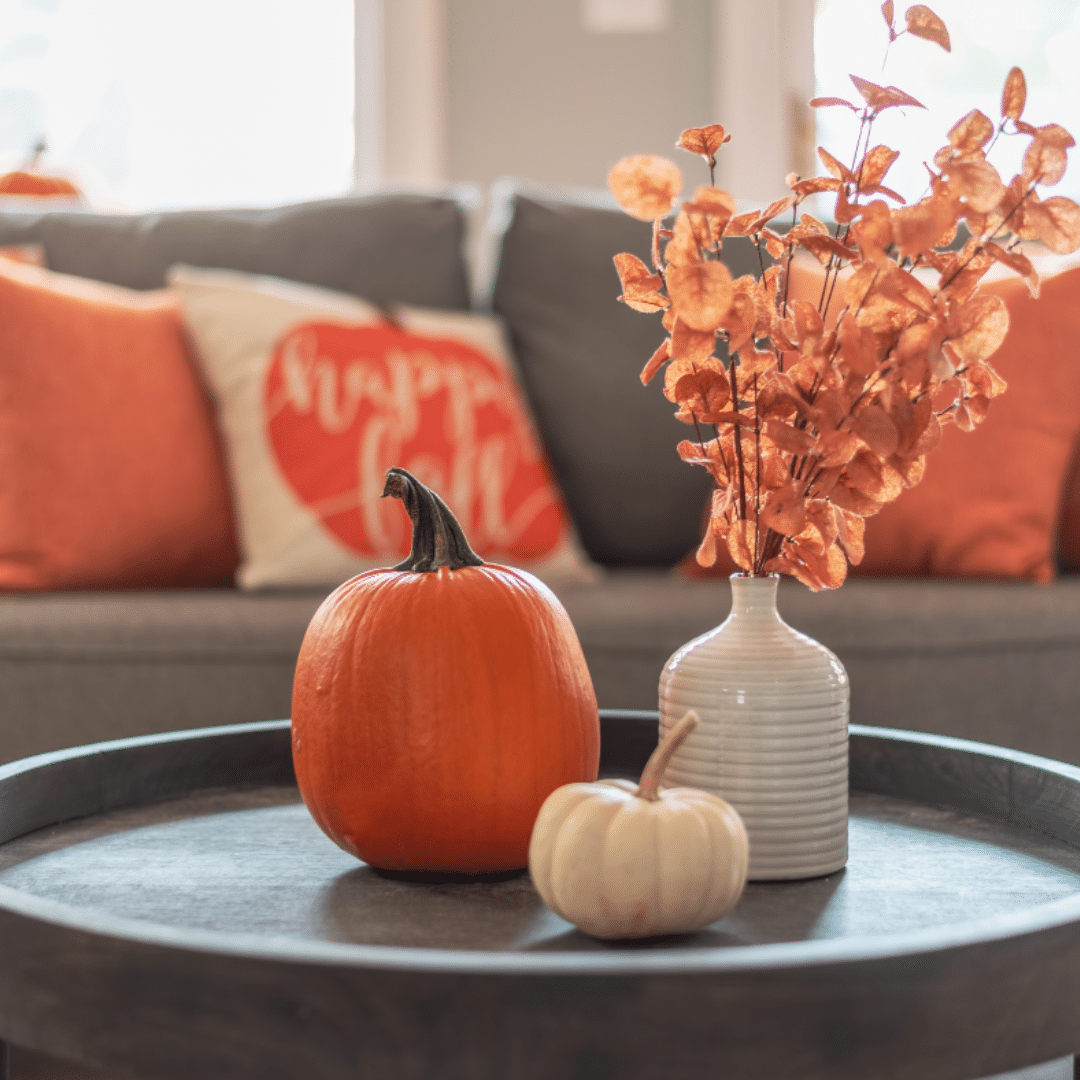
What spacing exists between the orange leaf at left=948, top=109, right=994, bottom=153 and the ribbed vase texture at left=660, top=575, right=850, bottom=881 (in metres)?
0.27

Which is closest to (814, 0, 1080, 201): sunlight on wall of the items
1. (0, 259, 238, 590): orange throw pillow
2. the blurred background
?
the blurred background

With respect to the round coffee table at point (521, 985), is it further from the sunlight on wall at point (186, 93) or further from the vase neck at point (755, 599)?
the sunlight on wall at point (186, 93)

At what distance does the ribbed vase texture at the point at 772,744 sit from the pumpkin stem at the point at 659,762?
0.09 meters

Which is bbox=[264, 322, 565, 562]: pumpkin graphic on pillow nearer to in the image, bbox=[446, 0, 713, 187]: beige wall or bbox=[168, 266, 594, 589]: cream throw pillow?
bbox=[168, 266, 594, 589]: cream throw pillow

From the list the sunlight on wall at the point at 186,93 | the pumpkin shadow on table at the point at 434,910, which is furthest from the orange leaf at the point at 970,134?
the sunlight on wall at the point at 186,93

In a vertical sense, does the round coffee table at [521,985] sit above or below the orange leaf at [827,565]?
below

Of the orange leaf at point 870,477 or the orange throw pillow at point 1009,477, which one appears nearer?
the orange leaf at point 870,477

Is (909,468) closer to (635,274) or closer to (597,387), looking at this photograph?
(635,274)

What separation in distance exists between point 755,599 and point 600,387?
1340 mm

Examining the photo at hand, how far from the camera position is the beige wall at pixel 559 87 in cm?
307

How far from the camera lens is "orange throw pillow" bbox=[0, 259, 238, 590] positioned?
165cm

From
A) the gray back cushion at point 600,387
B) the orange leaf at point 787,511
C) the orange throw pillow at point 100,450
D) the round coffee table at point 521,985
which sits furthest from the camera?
the gray back cushion at point 600,387

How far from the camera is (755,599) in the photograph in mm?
708

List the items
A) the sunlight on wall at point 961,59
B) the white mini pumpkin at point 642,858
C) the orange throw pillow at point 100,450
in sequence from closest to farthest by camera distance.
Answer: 1. the white mini pumpkin at point 642,858
2. the orange throw pillow at point 100,450
3. the sunlight on wall at point 961,59
